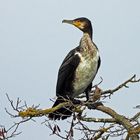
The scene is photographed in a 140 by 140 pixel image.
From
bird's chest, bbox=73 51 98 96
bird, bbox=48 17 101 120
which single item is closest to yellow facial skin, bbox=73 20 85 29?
bird, bbox=48 17 101 120

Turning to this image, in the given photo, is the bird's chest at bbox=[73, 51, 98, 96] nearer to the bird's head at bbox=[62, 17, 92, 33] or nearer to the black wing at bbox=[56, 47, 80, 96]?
the black wing at bbox=[56, 47, 80, 96]

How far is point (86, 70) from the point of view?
916 centimetres

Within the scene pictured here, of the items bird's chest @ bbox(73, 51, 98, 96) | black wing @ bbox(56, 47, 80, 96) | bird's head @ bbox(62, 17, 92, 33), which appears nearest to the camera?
bird's chest @ bbox(73, 51, 98, 96)

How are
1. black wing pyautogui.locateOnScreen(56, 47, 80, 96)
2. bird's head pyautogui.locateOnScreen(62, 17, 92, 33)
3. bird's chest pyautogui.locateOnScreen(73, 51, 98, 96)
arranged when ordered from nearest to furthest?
bird's chest pyautogui.locateOnScreen(73, 51, 98, 96)
black wing pyautogui.locateOnScreen(56, 47, 80, 96)
bird's head pyautogui.locateOnScreen(62, 17, 92, 33)

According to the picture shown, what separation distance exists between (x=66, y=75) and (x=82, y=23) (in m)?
0.81

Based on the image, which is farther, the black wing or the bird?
the black wing

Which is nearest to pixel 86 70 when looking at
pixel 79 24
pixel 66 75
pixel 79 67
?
pixel 79 67

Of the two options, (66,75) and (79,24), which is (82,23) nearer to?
(79,24)

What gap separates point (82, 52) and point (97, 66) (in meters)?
0.30

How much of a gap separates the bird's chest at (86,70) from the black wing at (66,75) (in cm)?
12

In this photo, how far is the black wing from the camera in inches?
365

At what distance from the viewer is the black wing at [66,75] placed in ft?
30.5

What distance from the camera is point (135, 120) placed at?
23.1 ft

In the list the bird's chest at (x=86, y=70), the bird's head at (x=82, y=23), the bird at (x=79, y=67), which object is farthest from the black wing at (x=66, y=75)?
the bird's head at (x=82, y=23)
